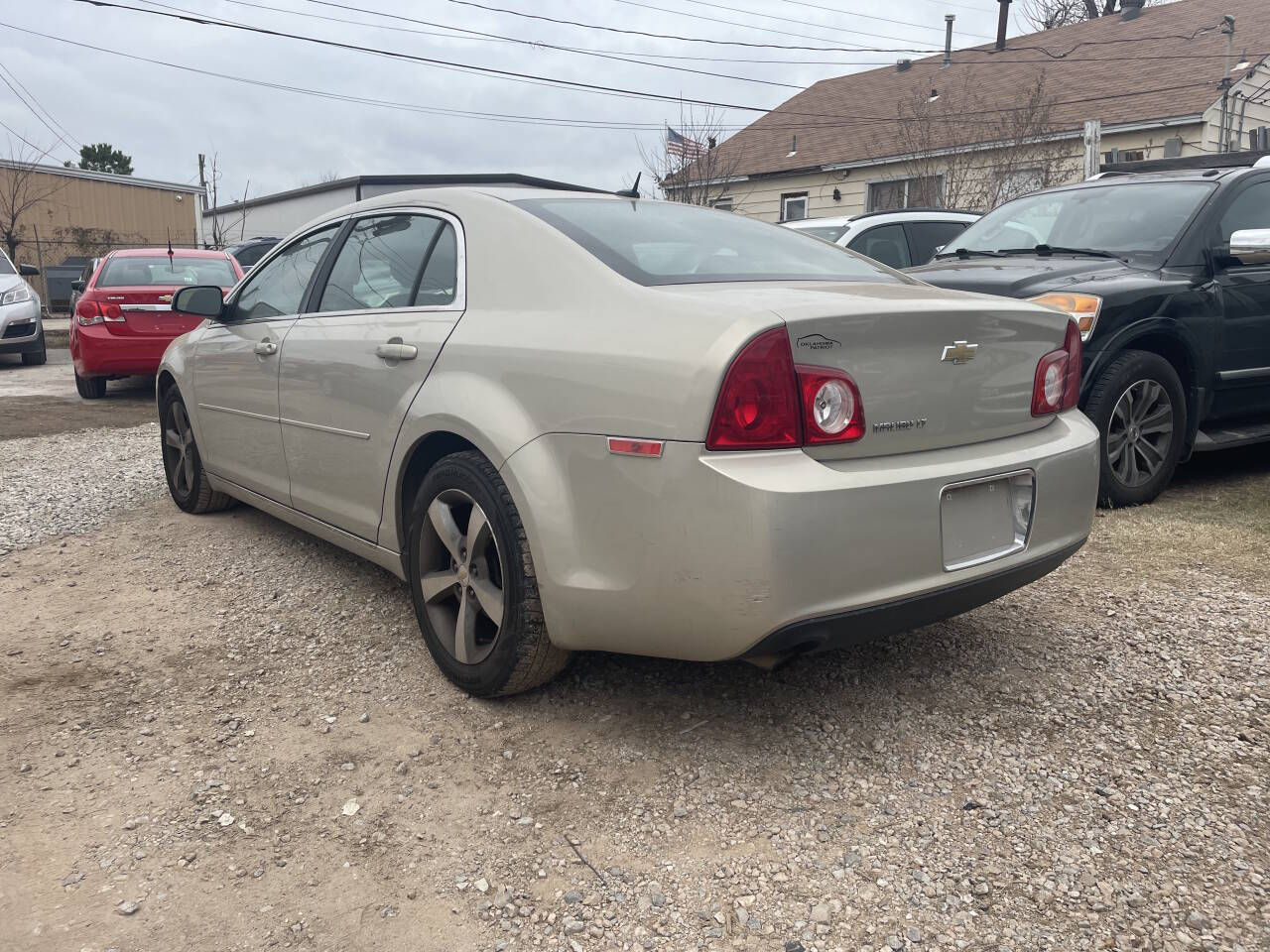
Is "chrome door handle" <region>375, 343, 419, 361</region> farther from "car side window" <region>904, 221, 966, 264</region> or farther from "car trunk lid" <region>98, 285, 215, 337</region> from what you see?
"car trunk lid" <region>98, 285, 215, 337</region>

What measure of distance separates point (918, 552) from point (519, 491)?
1.04m

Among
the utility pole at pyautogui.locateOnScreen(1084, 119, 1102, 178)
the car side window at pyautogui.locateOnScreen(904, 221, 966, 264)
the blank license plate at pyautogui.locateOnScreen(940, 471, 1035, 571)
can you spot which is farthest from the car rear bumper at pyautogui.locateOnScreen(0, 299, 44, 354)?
the utility pole at pyautogui.locateOnScreen(1084, 119, 1102, 178)

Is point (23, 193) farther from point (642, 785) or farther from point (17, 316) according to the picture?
point (642, 785)

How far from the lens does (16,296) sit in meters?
12.7

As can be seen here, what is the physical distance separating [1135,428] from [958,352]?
9.27 feet

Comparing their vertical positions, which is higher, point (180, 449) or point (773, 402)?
point (773, 402)

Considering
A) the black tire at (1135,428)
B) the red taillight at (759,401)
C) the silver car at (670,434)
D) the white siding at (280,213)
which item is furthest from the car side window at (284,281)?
the white siding at (280,213)

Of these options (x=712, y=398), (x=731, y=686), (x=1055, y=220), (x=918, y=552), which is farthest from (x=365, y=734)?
(x=1055, y=220)

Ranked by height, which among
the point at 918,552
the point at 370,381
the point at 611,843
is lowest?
the point at 611,843

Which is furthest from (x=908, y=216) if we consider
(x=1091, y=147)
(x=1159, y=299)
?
(x=1091, y=147)

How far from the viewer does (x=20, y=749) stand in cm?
289

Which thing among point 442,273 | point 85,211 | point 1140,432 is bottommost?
point 1140,432

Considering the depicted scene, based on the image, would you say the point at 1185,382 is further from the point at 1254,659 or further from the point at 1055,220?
the point at 1254,659

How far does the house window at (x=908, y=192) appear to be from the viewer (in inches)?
705
